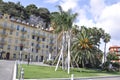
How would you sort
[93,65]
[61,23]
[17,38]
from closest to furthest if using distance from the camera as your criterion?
[61,23], [93,65], [17,38]

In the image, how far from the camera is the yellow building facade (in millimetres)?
87625

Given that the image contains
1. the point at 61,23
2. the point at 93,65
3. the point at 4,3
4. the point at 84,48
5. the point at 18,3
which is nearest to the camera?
the point at 61,23

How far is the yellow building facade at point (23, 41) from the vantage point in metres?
87.6

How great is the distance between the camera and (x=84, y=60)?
216ft

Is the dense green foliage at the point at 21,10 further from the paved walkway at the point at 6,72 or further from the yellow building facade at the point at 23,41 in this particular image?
the paved walkway at the point at 6,72

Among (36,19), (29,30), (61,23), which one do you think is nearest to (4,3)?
(36,19)

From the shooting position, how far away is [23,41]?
94375 millimetres

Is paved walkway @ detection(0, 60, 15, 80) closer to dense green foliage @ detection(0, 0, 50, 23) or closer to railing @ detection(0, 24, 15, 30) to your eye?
railing @ detection(0, 24, 15, 30)

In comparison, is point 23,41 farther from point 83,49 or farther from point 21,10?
point 83,49

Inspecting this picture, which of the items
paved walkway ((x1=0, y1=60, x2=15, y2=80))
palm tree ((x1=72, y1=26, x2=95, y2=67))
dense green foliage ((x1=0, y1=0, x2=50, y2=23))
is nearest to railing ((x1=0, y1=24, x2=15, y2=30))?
dense green foliage ((x1=0, y1=0, x2=50, y2=23))

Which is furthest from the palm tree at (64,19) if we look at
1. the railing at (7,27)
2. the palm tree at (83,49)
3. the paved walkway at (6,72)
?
the railing at (7,27)

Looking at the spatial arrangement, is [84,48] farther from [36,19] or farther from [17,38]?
[36,19]

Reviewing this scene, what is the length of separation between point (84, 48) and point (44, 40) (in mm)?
41289

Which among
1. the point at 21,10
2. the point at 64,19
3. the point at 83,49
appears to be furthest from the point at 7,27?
the point at 64,19
